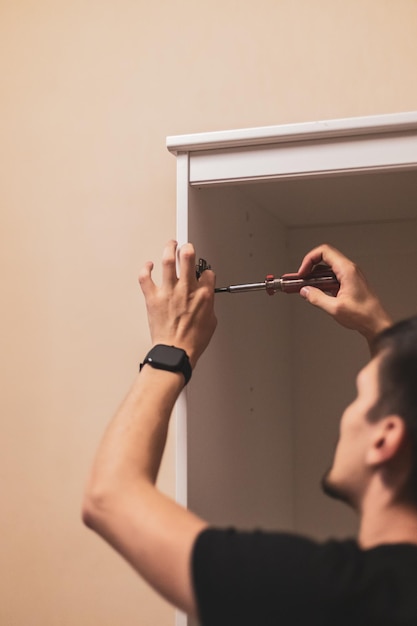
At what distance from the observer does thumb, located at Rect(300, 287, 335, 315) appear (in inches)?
39.3

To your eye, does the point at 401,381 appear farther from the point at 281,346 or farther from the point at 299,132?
the point at 281,346

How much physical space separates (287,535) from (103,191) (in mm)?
905

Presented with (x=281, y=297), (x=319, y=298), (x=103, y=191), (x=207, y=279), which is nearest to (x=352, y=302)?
(x=319, y=298)

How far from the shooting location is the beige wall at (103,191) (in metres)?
1.35

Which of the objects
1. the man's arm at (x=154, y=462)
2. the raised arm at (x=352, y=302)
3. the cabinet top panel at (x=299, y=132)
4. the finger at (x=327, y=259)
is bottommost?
the man's arm at (x=154, y=462)

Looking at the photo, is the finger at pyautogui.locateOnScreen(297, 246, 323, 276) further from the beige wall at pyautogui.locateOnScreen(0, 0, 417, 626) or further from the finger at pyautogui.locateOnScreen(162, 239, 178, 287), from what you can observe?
the beige wall at pyautogui.locateOnScreen(0, 0, 417, 626)

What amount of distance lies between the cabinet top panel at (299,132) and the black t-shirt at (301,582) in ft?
1.66

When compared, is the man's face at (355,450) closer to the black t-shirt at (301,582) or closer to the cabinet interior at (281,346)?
the black t-shirt at (301,582)

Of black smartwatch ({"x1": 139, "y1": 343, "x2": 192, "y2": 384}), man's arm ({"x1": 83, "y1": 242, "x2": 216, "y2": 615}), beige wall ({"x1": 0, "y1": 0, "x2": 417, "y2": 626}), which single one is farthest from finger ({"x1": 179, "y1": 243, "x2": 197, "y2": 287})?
beige wall ({"x1": 0, "y1": 0, "x2": 417, "y2": 626})

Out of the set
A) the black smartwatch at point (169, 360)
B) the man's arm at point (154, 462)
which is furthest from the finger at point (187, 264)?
the black smartwatch at point (169, 360)

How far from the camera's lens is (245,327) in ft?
4.06

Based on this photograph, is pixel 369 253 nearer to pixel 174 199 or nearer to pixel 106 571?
pixel 174 199

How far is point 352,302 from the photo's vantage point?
1.00 meters

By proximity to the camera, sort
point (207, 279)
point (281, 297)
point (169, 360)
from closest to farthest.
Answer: point (169, 360), point (207, 279), point (281, 297)
